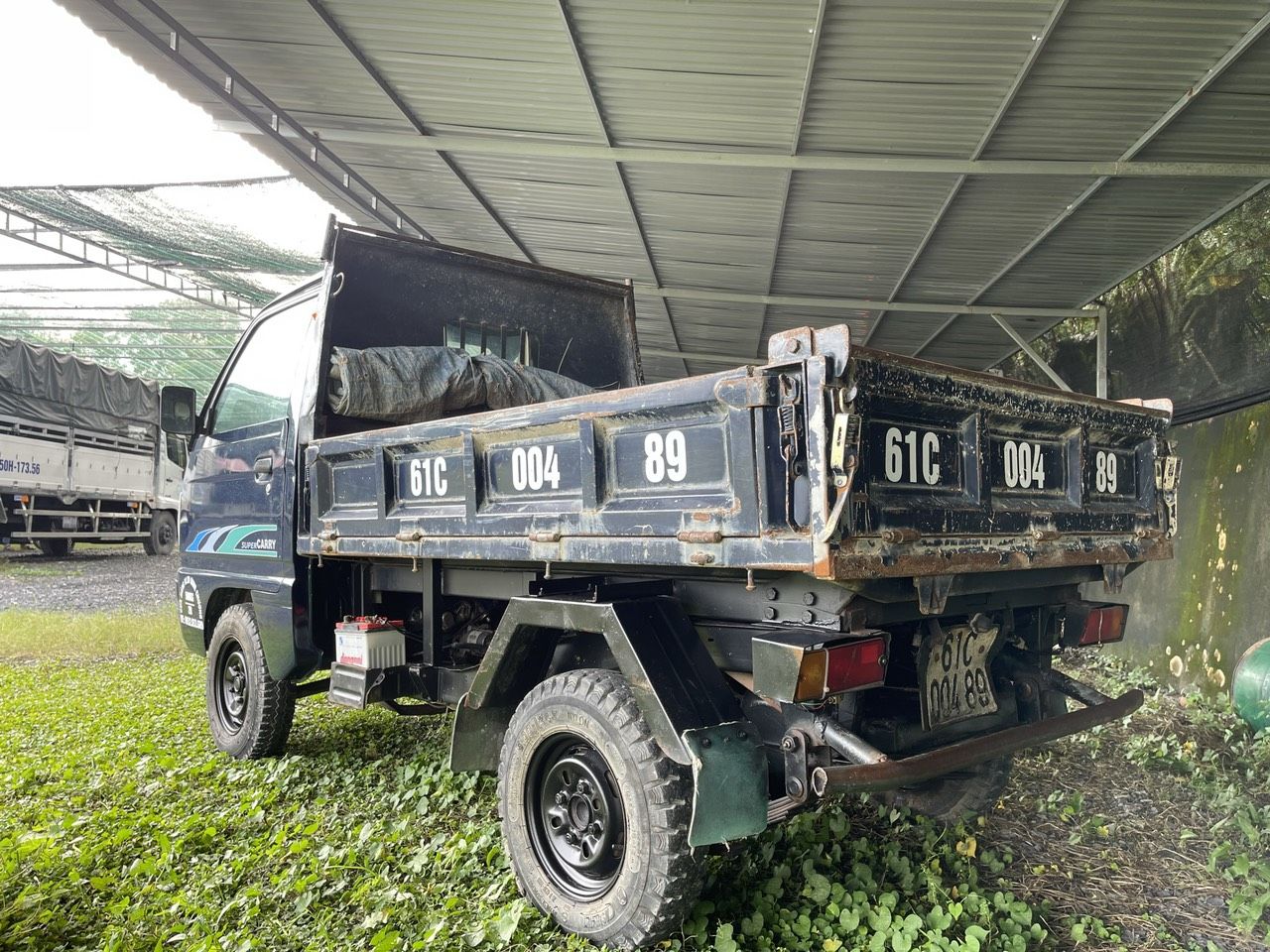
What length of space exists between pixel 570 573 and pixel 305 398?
1.96 metres

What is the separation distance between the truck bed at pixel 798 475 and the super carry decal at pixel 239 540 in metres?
1.18

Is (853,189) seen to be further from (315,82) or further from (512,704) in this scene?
(512,704)

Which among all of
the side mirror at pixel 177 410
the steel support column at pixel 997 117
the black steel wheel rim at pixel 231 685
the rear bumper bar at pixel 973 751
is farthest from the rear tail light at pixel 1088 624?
the side mirror at pixel 177 410

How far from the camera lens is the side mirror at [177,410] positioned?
15.9 feet

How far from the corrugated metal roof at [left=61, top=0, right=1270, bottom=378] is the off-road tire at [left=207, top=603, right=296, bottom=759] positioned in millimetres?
3754

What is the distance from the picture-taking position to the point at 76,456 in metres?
16.7

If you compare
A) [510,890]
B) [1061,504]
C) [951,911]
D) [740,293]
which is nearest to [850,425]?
[1061,504]

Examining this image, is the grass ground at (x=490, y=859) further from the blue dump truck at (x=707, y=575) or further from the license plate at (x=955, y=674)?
the license plate at (x=955, y=674)

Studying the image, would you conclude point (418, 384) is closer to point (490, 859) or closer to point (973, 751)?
point (490, 859)

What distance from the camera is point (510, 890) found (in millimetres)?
2982

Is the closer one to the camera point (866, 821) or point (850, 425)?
point (850, 425)

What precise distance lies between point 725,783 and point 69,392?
18.1 m

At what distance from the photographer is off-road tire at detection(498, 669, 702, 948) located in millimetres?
2447

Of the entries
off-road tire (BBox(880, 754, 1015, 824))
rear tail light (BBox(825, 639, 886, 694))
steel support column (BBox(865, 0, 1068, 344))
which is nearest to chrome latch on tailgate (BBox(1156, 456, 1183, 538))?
off-road tire (BBox(880, 754, 1015, 824))
